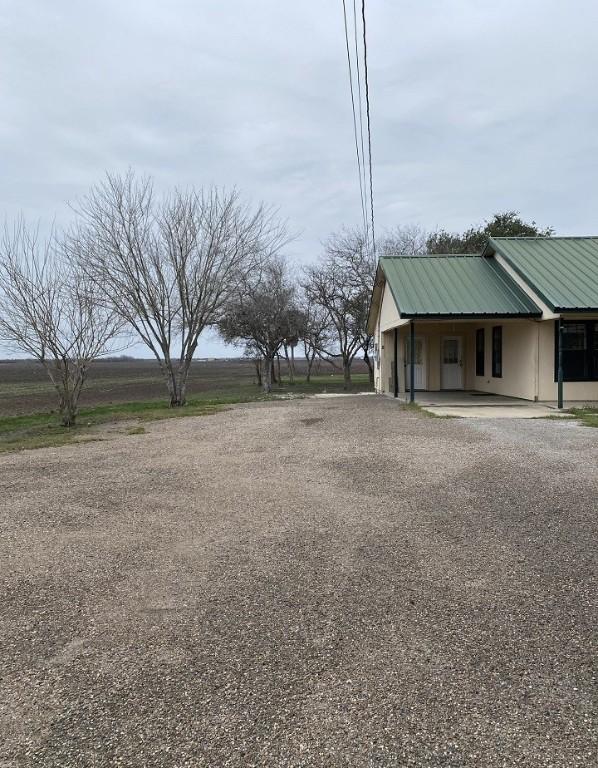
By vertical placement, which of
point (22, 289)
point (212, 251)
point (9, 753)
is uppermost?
point (212, 251)

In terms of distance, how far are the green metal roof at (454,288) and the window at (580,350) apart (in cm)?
110

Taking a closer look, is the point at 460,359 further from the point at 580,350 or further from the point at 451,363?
the point at 580,350

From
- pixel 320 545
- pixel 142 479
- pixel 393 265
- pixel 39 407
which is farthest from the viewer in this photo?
pixel 39 407

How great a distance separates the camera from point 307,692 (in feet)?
8.29

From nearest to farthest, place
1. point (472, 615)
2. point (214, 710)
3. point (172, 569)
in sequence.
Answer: point (214, 710), point (472, 615), point (172, 569)

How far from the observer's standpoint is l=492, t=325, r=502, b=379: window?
17.1 meters

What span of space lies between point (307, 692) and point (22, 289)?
14.4 metres

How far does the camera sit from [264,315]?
25.6m

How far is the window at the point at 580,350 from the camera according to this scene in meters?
14.4

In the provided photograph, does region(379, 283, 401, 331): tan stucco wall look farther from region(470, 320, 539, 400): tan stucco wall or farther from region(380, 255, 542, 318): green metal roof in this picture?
region(470, 320, 539, 400): tan stucco wall

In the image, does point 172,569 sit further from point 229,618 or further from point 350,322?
point 350,322

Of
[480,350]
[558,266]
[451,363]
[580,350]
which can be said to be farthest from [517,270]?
[451,363]

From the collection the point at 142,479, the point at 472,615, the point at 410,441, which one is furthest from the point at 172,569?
the point at 410,441

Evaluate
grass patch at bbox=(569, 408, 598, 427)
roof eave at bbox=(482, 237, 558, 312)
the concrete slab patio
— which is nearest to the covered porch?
the concrete slab patio
